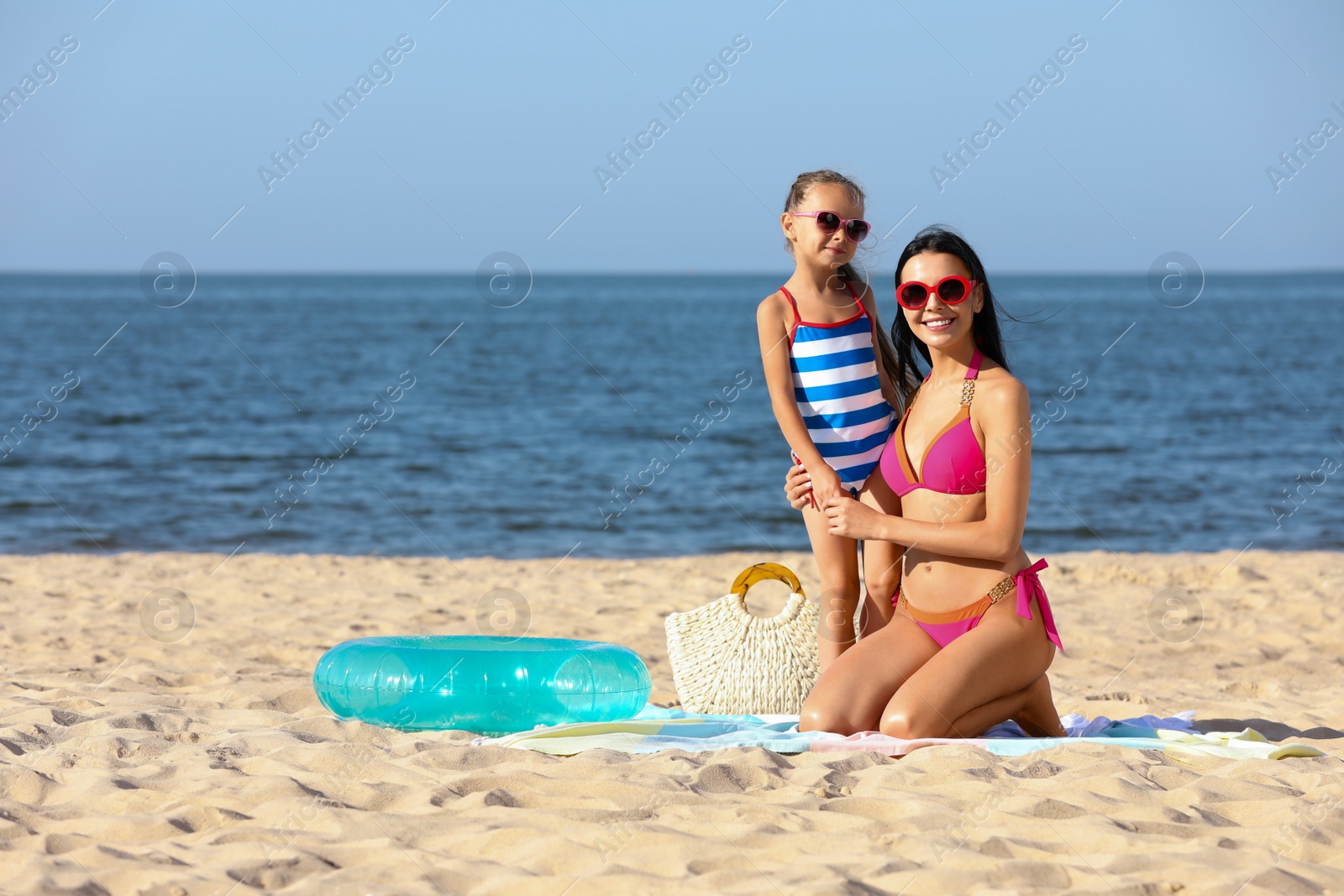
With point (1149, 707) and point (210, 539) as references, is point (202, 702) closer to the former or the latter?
point (1149, 707)

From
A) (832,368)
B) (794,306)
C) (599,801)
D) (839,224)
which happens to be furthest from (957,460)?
(599,801)

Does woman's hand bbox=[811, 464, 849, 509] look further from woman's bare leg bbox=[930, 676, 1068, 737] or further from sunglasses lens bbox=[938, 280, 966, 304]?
woman's bare leg bbox=[930, 676, 1068, 737]

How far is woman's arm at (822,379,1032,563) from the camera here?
3.81 metres

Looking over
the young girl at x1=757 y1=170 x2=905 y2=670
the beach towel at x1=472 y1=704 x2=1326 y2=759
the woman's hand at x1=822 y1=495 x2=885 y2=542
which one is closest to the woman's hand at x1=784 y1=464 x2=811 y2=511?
the young girl at x1=757 y1=170 x2=905 y2=670

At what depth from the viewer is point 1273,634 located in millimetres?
6180

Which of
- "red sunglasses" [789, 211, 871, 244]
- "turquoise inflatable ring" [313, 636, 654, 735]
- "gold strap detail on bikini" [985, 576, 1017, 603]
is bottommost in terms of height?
"turquoise inflatable ring" [313, 636, 654, 735]

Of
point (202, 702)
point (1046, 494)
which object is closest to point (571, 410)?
point (1046, 494)

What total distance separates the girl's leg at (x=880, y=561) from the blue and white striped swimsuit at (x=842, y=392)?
0.07 metres

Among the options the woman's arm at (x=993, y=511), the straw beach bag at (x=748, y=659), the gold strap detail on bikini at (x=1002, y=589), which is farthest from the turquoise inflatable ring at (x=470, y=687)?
the gold strap detail on bikini at (x=1002, y=589)

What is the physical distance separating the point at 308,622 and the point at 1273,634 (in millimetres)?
5257

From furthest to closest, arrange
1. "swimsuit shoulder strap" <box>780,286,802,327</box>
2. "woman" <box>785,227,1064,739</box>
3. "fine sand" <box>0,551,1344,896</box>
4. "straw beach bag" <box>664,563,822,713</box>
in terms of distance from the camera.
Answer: "straw beach bag" <box>664,563,822,713</box> → "swimsuit shoulder strap" <box>780,286,802,327</box> → "woman" <box>785,227,1064,739</box> → "fine sand" <box>0,551,1344,896</box>

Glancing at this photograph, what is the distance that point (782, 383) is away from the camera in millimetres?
4254

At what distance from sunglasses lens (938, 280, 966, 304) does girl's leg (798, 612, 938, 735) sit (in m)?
1.18

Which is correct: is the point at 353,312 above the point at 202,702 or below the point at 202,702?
above
